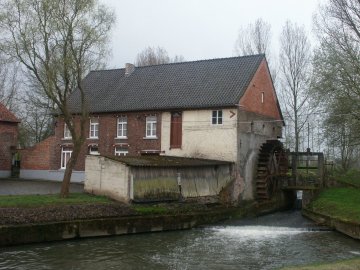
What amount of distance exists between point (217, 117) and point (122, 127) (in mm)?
6856

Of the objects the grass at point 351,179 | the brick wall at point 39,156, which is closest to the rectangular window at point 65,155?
the brick wall at point 39,156

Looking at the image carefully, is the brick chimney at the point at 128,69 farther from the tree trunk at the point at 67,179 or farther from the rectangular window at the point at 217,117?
the tree trunk at the point at 67,179

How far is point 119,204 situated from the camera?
20359 mm

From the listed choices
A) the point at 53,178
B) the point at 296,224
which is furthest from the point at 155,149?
the point at 296,224

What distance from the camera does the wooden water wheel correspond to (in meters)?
27.8

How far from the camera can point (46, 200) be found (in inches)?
754

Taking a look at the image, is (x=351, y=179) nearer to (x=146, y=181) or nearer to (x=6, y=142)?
(x=146, y=181)

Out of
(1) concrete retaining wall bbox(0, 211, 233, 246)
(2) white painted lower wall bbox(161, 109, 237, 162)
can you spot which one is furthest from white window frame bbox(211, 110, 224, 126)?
(1) concrete retaining wall bbox(0, 211, 233, 246)

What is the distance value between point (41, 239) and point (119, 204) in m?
4.66

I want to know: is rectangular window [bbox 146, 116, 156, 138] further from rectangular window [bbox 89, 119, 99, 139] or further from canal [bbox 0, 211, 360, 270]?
→ canal [bbox 0, 211, 360, 270]

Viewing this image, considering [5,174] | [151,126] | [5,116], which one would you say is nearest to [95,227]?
[151,126]

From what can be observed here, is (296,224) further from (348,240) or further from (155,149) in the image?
(155,149)

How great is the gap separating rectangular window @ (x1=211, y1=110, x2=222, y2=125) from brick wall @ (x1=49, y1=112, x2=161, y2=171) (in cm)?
362

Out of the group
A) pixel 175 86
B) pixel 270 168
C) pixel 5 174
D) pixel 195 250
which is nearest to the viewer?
pixel 195 250
